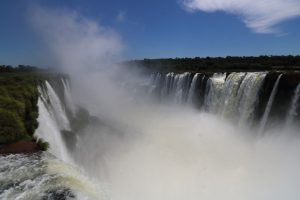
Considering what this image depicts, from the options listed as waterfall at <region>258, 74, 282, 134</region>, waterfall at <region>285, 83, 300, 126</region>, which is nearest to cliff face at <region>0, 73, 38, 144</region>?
waterfall at <region>258, 74, 282, 134</region>

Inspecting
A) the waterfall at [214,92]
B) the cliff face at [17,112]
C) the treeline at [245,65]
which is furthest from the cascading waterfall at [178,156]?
the treeline at [245,65]

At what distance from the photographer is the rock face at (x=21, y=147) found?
931 centimetres

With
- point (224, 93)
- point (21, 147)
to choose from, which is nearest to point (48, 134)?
point (21, 147)

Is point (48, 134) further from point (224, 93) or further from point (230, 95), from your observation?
point (224, 93)

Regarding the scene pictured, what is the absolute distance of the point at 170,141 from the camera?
71.9ft

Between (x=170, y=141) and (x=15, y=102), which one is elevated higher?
(x=15, y=102)

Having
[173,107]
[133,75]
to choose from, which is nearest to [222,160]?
[173,107]

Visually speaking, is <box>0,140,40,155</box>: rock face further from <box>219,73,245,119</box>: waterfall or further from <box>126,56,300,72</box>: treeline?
<box>126,56,300,72</box>: treeline

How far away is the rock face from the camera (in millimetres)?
9312

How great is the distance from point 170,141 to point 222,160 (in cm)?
481

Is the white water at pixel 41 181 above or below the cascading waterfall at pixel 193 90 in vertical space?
above

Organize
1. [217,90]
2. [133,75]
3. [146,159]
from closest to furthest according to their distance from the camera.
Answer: [146,159], [217,90], [133,75]

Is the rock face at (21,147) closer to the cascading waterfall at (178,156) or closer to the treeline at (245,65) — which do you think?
the cascading waterfall at (178,156)

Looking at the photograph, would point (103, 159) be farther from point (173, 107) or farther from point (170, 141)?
point (173, 107)
